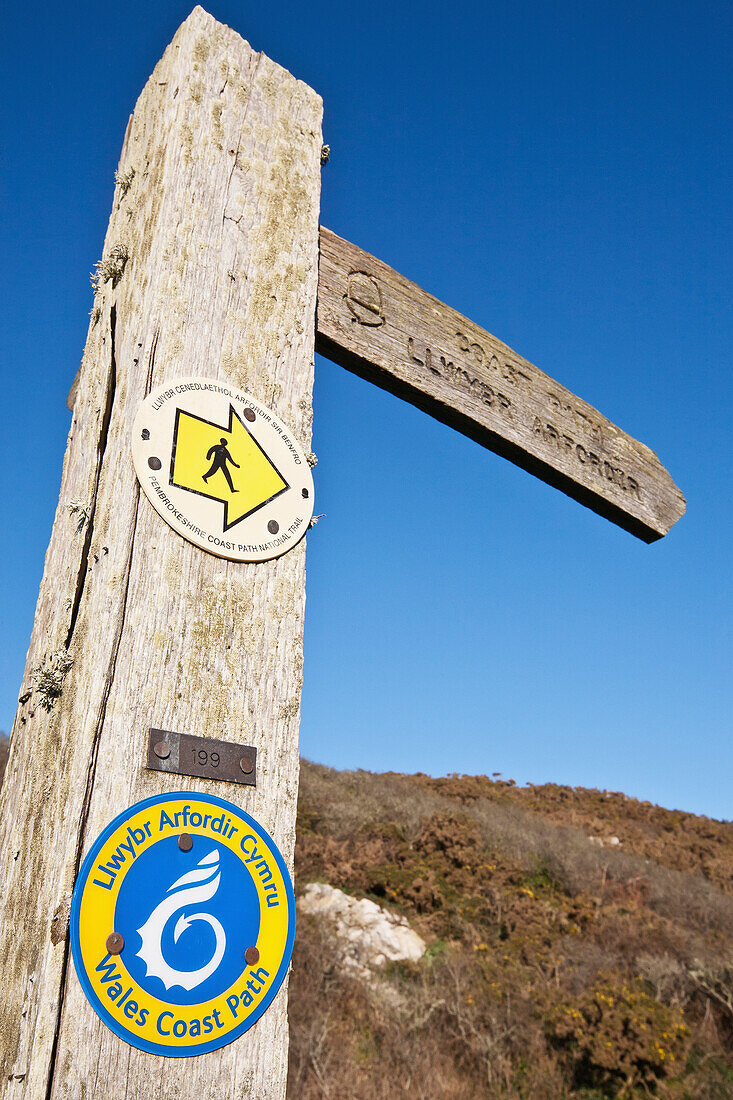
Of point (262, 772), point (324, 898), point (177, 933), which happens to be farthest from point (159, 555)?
point (324, 898)

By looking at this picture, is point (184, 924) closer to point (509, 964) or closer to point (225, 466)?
point (225, 466)

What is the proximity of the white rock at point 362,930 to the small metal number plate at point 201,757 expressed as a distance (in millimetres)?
9352

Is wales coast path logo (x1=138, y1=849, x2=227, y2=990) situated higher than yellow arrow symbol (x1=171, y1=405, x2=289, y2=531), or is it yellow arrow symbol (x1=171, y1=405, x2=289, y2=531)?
yellow arrow symbol (x1=171, y1=405, x2=289, y2=531)

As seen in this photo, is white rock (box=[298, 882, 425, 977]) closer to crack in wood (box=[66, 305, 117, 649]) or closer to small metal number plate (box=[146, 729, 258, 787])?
small metal number plate (box=[146, 729, 258, 787])

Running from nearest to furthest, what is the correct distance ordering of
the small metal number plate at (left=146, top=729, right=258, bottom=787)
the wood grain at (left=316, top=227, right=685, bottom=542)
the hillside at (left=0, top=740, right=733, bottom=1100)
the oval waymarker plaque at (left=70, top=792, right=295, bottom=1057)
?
the oval waymarker plaque at (left=70, top=792, right=295, bottom=1057) < the small metal number plate at (left=146, top=729, right=258, bottom=787) < the wood grain at (left=316, top=227, right=685, bottom=542) < the hillside at (left=0, top=740, right=733, bottom=1100)

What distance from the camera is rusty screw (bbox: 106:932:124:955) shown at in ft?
3.14

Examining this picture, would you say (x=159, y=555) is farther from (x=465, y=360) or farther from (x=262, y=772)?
(x=465, y=360)

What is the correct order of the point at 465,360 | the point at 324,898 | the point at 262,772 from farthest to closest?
1. the point at 324,898
2. the point at 465,360
3. the point at 262,772

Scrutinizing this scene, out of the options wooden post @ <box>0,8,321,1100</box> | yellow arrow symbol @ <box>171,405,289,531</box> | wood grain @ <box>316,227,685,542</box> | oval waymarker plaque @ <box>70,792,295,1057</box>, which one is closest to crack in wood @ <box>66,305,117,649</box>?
wooden post @ <box>0,8,321,1100</box>

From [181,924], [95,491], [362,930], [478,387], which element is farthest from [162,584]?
[362,930]

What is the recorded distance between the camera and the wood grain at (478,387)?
5.70 ft

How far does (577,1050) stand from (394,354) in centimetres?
904

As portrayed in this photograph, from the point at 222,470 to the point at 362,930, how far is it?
401 inches

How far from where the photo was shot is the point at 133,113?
1741mm
